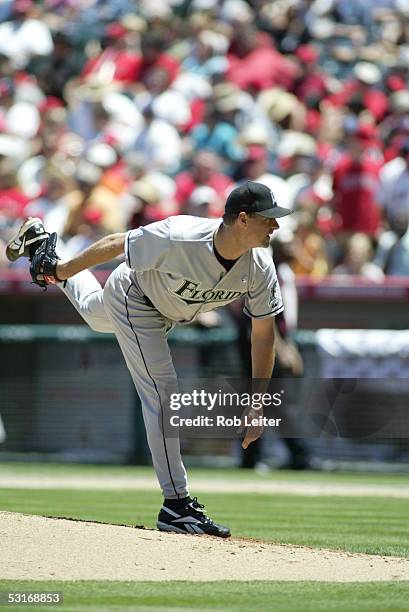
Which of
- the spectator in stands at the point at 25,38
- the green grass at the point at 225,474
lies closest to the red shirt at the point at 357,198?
the green grass at the point at 225,474

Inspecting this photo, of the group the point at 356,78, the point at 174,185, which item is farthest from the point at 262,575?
the point at 356,78

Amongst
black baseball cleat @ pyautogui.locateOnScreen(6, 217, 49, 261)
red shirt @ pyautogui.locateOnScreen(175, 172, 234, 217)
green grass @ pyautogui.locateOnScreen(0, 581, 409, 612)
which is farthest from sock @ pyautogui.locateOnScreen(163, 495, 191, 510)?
red shirt @ pyautogui.locateOnScreen(175, 172, 234, 217)

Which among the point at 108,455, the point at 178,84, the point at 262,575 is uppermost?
the point at 178,84

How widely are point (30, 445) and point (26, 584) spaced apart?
8.04 m

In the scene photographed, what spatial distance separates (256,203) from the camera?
7.05 metres

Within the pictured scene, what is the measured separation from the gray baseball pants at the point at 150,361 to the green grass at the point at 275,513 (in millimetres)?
738

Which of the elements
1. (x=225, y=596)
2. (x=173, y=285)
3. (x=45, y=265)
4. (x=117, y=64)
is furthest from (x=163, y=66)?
(x=225, y=596)

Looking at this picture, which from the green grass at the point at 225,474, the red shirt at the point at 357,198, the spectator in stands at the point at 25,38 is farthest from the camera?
the spectator in stands at the point at 25,38

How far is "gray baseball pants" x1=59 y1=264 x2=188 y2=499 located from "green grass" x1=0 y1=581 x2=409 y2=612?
1510 millimetres

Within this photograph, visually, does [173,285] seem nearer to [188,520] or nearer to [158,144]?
[188,520]

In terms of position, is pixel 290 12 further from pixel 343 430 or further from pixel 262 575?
pixel 262 575

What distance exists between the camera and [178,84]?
1769cm

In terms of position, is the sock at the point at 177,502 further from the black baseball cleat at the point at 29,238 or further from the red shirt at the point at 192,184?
the red shirt at the point at 192,184

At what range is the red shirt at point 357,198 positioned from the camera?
566 inches
